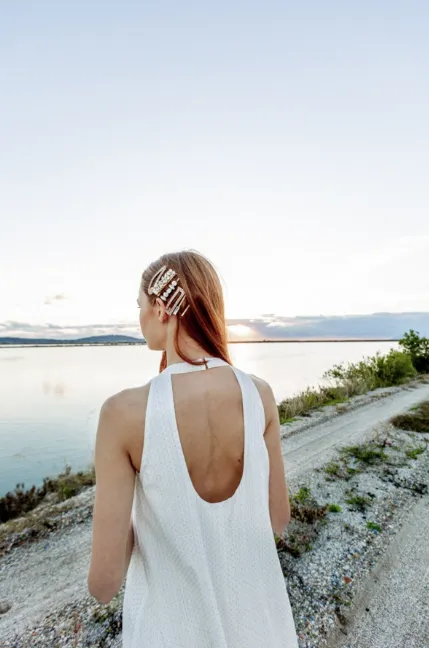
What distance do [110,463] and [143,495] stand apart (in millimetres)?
179

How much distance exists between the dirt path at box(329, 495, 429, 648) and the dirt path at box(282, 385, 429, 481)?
1.84 meters

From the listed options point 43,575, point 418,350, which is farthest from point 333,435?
point 418,350

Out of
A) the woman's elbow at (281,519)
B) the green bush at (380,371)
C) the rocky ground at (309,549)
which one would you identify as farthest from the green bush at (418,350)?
the woman's elbow at (281,519)

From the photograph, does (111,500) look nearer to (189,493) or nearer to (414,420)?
(189,493)

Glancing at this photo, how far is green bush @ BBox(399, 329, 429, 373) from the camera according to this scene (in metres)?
18.5

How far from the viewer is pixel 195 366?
117 cm

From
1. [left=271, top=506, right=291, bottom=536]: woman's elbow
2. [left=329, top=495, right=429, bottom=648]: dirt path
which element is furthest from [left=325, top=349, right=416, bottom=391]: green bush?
[left=271, top=506, right=291, bottom=536]: woman's elbow

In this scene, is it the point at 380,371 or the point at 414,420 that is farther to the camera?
the point at 380,371

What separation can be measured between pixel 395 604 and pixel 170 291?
3.20 m

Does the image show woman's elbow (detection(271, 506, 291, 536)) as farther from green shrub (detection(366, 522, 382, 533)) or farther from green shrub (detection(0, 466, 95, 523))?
green shrub (detection(0, 466, 95, 523))

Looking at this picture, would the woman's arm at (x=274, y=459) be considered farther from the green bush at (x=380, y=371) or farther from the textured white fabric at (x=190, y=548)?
the green bush at (x=380, y=371)

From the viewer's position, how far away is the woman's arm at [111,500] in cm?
101

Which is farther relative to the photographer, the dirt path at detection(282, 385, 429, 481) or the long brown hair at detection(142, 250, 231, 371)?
the dirt path at detection(282, 385, 429, 481)

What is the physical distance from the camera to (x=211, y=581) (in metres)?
1.17
